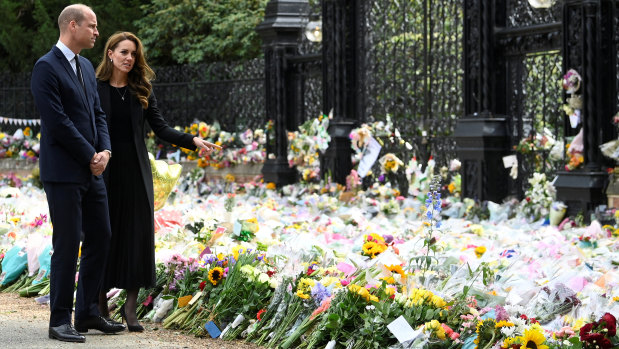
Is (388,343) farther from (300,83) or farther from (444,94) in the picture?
(300,83)

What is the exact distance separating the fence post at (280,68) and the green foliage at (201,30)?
995 cm

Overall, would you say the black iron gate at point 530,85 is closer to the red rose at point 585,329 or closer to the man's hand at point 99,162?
the man's hand at point 99,162

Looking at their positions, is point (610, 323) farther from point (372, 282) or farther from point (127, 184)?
point (127, 184)

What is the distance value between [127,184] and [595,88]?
14.5 feet

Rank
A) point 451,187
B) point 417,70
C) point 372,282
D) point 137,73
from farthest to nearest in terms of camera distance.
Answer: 1. point 417,70
2. point 451,187
3. point 137,73
4. point 372,282

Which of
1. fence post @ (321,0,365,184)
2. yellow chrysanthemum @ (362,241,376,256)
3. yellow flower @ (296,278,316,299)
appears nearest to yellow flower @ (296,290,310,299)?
yellow flower @ (296,278,316,299)

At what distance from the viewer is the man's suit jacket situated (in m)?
5.20

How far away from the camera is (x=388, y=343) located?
4742mm

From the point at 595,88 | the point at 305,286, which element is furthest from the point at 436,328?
the point at 595,88

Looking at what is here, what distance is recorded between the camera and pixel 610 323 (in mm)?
4133

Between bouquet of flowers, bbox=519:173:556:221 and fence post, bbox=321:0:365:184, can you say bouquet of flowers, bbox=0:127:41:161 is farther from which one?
bouquet of flowers, bbox=519:173:556:221

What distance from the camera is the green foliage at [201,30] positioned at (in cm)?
2394

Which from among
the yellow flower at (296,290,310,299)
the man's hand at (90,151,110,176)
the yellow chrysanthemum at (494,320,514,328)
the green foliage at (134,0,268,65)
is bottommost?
the yellow flower at (296,290,310,299)

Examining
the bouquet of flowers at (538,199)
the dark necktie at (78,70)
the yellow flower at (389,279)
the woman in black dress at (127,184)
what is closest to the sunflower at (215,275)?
the woman in black dress at (127,184)
